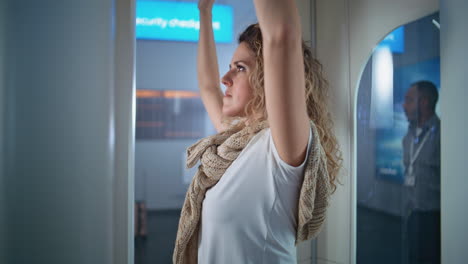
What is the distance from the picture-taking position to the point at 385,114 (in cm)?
188

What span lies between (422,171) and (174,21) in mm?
1663

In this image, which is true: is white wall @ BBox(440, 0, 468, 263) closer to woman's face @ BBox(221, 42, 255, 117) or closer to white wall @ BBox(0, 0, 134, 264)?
woman's face @ BBox(221, 42, 255, 117)

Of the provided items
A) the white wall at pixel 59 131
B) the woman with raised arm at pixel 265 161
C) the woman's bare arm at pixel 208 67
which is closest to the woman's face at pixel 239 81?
the woman with raised arm at pixel 265 161

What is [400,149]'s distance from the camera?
180 centimetres

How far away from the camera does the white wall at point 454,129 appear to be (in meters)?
1.24

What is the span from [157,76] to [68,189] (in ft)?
2.74

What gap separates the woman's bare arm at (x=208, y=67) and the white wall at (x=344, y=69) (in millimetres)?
991

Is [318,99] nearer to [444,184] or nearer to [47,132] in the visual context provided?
[444,184]

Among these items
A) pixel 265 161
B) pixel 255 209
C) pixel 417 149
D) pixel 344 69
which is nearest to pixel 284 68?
pixel 265 161

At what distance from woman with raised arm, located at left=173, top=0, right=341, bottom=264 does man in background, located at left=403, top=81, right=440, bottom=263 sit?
2.53ft

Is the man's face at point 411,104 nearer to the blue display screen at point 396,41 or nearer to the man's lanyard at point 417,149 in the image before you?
the man's lanyard at point 417,149

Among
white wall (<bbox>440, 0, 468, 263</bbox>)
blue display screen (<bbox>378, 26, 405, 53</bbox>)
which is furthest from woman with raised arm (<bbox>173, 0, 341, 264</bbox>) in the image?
blue display screen (<bbox>378, 26, 405, 53</bbox>)

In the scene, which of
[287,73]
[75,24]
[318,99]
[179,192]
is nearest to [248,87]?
[318,99]

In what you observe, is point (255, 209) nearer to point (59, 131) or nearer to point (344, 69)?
point (59, 131)
